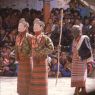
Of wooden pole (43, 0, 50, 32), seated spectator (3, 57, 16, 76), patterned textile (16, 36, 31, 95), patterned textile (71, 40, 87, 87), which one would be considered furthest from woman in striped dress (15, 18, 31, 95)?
wooden pole (43, 0, 50, 32)

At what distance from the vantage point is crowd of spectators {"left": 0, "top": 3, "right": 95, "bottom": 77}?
1331cm

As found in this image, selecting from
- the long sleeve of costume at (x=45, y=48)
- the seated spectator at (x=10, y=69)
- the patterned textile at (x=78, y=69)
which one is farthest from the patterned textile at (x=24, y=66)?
the seated spectator at (x=10, y=69)

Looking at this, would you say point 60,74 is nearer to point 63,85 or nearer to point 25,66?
point 63,85

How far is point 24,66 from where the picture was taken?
311 inches

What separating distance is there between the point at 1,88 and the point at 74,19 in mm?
5862

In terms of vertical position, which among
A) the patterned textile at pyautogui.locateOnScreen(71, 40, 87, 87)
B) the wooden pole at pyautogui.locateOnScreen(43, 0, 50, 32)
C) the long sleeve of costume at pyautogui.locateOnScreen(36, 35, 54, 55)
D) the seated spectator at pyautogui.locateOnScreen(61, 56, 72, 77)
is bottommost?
the seated spectator at pyautogui.locateOnScreen(61, 56, 72, 77)

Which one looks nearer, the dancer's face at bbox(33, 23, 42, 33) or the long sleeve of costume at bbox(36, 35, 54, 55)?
the long sleeve of costume at bbox(36, 35, 54, 55)

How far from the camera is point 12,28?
1588 centimetres

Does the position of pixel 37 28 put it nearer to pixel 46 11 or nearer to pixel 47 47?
pixel 47 47

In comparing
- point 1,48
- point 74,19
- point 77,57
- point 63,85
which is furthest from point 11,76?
point 77,57

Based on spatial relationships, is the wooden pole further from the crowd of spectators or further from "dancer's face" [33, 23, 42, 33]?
"dancer's face" [33, 23, 42, 33]

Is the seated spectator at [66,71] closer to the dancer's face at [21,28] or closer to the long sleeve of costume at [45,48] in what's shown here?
the dancer's face at [21,28]

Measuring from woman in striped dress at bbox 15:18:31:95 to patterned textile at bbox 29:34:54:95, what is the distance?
0.21 meters

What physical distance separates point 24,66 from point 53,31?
6626 mm
